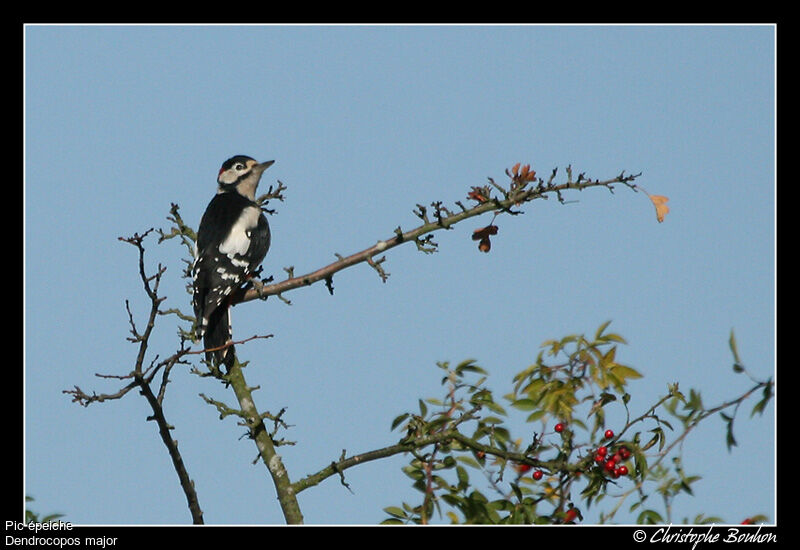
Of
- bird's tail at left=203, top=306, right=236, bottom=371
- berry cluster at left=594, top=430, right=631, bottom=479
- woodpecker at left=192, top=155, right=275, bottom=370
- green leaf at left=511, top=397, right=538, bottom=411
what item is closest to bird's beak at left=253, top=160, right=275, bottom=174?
woodpecker at left=192, top=155, right=275, bottom=370

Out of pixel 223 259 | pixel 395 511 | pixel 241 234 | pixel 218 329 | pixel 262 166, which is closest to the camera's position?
pixel 395 511

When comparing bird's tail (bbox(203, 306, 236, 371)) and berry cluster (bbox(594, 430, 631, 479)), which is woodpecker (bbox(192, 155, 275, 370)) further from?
berry cluster (bbox(594, 430, 631, 479))

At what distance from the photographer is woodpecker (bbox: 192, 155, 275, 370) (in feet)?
22.4

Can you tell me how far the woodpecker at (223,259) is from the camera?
22.4 ft

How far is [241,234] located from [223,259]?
0.71 metres

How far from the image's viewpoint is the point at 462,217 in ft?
16.3

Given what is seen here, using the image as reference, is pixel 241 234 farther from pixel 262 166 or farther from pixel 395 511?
pixel 395 511

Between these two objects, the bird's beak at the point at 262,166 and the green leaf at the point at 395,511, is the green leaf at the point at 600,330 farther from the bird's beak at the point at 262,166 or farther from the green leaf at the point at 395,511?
the bird's beak at the point at 262,166

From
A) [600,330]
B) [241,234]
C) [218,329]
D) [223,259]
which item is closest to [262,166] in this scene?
[241,234]

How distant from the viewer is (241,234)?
25.5 feet

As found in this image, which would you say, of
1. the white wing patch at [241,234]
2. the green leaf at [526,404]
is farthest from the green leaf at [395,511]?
the white wing patch at [241,234]
